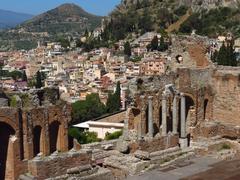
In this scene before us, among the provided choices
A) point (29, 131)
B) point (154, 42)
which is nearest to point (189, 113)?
point (29, 131)

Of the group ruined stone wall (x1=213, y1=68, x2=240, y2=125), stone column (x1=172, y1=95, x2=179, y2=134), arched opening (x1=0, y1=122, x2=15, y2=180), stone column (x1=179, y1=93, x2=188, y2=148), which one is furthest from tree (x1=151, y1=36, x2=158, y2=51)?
arched opening (x1=0, y1=122, x2=15, y2=180)

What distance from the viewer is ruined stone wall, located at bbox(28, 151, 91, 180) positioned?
1764 cm

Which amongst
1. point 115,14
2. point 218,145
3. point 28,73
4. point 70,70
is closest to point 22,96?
point 218,145

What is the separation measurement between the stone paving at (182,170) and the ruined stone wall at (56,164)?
6.67 feet

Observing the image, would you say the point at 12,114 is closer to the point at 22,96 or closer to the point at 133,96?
the point at 22,96

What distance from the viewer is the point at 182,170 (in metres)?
18.4

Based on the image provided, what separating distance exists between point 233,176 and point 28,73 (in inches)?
5650

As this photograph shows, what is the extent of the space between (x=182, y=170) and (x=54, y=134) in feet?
26.2

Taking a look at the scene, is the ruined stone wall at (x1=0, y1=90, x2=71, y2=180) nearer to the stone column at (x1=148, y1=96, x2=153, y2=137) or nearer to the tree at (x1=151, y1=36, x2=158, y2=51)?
the stone column at (x1=148, y1=96, x2=153, y2=137)

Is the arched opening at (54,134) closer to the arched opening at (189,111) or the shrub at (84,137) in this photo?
the arched opening at (189,111)

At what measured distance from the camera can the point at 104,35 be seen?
165625mm

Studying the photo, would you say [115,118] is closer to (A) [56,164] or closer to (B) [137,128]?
(B) [137,128]

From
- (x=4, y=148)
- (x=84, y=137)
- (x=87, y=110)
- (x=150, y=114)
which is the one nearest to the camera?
(x=4, y=148)

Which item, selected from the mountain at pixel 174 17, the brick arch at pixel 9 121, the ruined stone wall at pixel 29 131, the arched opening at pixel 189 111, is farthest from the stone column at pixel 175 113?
the mountain at pixel 174 17
